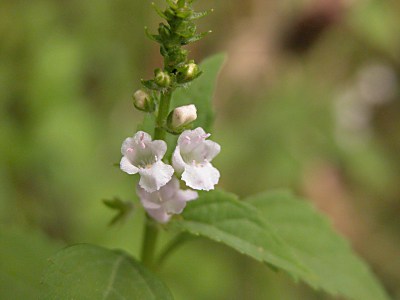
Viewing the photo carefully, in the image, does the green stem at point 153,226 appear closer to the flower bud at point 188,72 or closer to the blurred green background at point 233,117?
the flower bud at point 188,72

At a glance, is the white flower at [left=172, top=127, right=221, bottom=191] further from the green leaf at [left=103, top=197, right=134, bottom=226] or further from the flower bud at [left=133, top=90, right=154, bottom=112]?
the green leaf at [left=103, top=197, right=134, bottom=226]

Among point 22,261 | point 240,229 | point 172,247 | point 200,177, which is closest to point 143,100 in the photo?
point 200,177

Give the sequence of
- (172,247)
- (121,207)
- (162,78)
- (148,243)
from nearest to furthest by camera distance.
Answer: (162,78) → (121,207) → (148,243) → (172,247)

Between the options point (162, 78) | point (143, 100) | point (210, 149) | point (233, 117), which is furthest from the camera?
point (233, 117)

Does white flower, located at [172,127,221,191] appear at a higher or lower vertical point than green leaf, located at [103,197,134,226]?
higher

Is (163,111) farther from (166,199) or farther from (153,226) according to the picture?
(153,226)

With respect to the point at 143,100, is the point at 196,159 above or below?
below

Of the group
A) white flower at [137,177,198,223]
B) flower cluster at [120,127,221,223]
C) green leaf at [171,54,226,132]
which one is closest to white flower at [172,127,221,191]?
flower cluster at [120,127,221,223]

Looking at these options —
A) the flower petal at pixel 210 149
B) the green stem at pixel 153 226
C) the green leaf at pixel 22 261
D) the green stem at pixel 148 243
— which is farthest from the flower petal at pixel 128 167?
the green leaf at pixel 22 261
